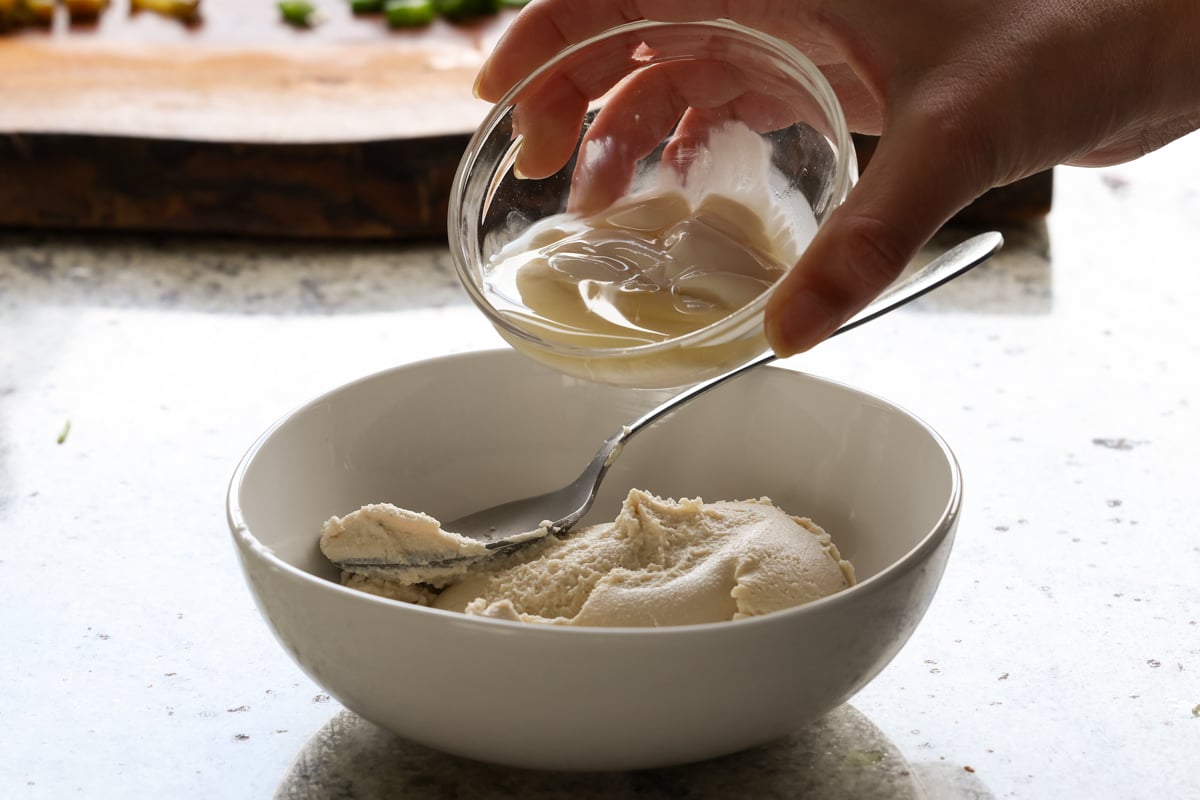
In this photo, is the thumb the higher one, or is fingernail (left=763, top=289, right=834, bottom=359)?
the thumb

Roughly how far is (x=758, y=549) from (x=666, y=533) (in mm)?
75

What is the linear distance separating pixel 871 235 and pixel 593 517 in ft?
1.23

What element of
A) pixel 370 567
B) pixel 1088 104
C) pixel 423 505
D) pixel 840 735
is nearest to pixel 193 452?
pixel 423 505

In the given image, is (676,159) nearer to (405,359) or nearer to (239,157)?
(405,359)

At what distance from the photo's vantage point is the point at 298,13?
7.22 feet

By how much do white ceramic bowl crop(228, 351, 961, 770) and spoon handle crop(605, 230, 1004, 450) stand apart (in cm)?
5

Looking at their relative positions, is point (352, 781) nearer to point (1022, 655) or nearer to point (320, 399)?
point (320, 399)

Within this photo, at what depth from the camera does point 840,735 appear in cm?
80

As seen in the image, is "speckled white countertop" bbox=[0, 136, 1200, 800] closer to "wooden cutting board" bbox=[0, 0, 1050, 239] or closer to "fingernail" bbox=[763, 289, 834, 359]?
"wooden cutting board" bbox=[0, 0, 1050, 239]

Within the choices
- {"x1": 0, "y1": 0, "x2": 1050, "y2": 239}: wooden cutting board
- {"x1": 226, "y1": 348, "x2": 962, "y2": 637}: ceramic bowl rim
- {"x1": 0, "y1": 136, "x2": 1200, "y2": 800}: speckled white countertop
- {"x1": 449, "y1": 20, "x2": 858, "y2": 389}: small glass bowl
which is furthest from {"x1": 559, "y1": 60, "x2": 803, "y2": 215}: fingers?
{"x1": 0, "y1": 0, "x2": 1050, "y2": 239}: wooden cutting board

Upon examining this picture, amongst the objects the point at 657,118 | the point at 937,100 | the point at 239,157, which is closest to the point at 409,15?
the point at 239,157

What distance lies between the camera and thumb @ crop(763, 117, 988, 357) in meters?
0.68

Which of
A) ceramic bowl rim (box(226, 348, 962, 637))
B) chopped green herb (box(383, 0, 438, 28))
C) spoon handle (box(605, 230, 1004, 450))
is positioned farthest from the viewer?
chopped green herb (box(383, 0, 438, 28))

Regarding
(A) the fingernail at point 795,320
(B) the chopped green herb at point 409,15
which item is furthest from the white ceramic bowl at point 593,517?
(B) the chopped green herb at point 409,15
